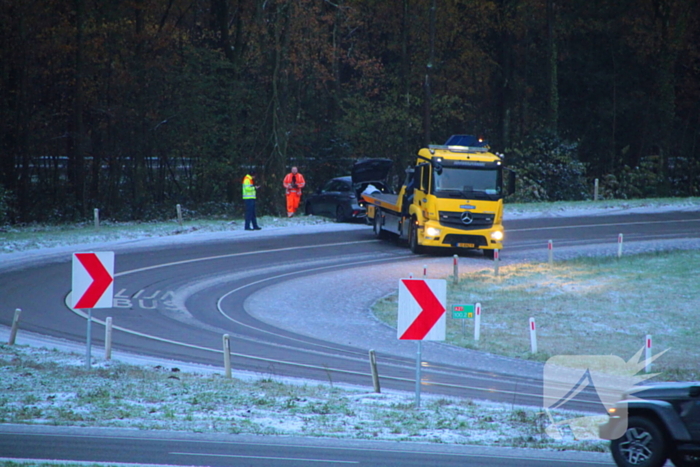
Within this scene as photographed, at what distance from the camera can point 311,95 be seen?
49250 millimetres

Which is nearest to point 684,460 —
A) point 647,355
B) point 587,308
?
point 647,355

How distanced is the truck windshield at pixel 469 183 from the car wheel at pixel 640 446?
17282 millimetres

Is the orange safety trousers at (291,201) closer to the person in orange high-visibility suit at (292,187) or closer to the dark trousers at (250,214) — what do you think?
the person in orange high-visibility suit at (292,187)

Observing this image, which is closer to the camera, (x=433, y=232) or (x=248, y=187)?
A: (x=433, y=232)

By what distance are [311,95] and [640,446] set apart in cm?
4281

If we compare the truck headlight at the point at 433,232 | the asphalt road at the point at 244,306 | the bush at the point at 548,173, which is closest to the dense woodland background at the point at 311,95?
the bush at the point at 548,173

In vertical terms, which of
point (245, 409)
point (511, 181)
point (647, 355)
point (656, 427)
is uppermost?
point (511, 181)

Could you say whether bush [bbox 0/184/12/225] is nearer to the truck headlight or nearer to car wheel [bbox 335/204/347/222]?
car wheel [bbox 335/204/347/222]

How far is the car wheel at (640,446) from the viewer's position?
7.75m

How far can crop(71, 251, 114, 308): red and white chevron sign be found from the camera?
42.3ft

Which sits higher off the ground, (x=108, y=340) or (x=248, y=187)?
(x=248, y=187)

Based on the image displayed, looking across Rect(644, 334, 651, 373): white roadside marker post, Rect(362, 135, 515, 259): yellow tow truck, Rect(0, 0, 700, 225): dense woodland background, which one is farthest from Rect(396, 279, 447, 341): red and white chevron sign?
Rect(0, 0, 700, 225): dense woodland background

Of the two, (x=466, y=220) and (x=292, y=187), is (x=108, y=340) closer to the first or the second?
(x=466, y=220)

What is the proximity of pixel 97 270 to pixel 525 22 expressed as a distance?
43.6 metres
